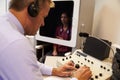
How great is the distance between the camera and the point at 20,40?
2.53 feet

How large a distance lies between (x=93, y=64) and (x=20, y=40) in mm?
828

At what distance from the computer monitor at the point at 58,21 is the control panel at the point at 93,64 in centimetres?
16

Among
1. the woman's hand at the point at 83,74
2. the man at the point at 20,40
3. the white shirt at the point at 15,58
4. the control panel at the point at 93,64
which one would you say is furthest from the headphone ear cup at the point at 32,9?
the control panel at the point at 93,64

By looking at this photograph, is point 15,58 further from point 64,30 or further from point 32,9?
point 64,30

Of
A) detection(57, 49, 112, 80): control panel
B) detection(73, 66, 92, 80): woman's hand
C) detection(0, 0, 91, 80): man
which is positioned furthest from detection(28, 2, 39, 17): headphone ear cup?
detection(57, 49, 112, 80): control panel

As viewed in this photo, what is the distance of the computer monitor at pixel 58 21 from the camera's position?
5.46 feet

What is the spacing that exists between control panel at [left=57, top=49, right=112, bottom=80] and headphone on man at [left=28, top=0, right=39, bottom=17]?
0.61 meters

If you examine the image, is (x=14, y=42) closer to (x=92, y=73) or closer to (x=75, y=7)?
(x=92, y=73)

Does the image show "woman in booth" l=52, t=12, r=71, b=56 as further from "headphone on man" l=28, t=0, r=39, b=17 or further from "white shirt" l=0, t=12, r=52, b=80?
"white shirt" l=0, t=12, r=52, b=80

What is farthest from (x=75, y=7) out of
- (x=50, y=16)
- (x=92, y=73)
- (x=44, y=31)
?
(x=92, y=73)

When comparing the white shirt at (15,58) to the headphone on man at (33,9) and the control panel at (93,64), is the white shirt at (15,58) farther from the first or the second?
the control panel at (93,64)

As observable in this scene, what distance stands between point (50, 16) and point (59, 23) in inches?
5.8

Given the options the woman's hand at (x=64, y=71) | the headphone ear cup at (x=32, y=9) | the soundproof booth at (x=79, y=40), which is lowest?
the woman's hand at (x=64, y=71)

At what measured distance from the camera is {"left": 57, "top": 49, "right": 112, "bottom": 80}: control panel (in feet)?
4.20
